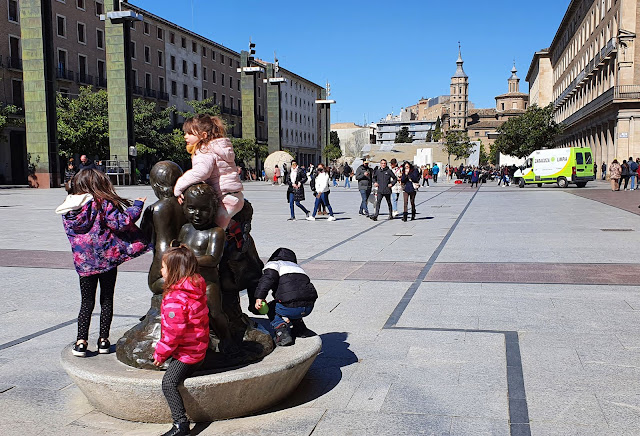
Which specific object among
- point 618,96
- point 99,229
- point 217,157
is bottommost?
point 99,229

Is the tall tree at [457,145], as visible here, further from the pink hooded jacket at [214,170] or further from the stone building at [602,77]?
the pink hooded jacket at [214,170]

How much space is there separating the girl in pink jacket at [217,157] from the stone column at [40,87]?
31380 mm

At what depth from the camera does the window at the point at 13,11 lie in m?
40.9

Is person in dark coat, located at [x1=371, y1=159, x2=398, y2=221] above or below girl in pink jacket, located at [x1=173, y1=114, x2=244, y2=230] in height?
below

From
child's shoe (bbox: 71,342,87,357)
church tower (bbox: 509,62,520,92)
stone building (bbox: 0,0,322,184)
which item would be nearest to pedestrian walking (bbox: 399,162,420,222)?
child's shoe (bbox: 71,342,87,357)

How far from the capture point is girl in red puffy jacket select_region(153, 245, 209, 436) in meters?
3.31

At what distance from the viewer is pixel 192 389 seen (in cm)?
335

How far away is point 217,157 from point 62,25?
46569 millimetres

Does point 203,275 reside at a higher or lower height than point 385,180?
lower

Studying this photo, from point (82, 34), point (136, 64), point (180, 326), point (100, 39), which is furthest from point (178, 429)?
point (136, 64)

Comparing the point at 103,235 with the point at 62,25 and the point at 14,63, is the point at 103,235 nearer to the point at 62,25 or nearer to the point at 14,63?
the point at 14,63

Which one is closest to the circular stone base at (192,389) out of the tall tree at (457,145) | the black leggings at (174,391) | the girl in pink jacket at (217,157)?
the black leggings at (174,391)

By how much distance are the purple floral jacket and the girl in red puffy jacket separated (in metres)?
0.87

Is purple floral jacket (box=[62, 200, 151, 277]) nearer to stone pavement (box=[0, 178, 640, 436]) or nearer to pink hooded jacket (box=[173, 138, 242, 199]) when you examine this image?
pink hooded jacket (box=[173, 138, 242, 199])
